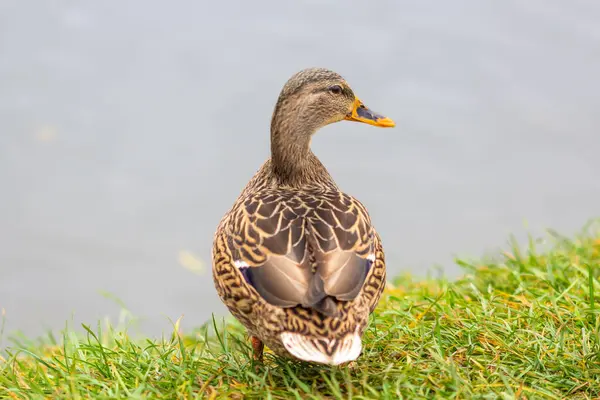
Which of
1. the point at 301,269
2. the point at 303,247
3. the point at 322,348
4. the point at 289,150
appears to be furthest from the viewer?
the point at 289,150

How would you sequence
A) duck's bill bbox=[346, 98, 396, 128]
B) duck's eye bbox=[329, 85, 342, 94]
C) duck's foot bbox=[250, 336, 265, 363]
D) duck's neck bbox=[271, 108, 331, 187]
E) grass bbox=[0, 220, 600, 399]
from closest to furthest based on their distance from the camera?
grass bbox=[0, 220, 600, 399], duck's foot bbox=[250, 336, 265, 363], duck's neck bbox=[271, 108, 331, 187], duck's eye bbox=[329, 85, 342, 94], duck's bill bbox=[346, 98, 396, 128]

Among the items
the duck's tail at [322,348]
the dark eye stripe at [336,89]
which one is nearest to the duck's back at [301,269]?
the duck's tail at [322,348]

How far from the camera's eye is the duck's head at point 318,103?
5.19m

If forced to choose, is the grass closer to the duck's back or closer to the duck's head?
the duck's back

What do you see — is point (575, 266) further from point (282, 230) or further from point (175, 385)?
point (175, 385)

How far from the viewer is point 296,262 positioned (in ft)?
12.9

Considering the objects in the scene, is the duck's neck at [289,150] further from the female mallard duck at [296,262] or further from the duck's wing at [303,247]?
the duck's wing at [303,247]

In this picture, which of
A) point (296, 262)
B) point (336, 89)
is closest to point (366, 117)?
point (336, 89)

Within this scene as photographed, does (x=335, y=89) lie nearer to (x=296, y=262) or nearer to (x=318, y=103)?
(x=318, y=103)

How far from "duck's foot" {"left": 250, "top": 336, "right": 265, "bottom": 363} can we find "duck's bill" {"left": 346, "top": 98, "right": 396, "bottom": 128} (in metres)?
1.90

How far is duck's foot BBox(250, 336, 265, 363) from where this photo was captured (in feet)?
14.8

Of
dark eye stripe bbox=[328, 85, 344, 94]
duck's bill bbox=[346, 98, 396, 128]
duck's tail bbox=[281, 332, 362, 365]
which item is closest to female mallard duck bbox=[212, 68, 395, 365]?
duck's tail bbox=[281, 332, 362, 365]

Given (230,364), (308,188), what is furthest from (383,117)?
(230,364)

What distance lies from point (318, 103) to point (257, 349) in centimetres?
179
